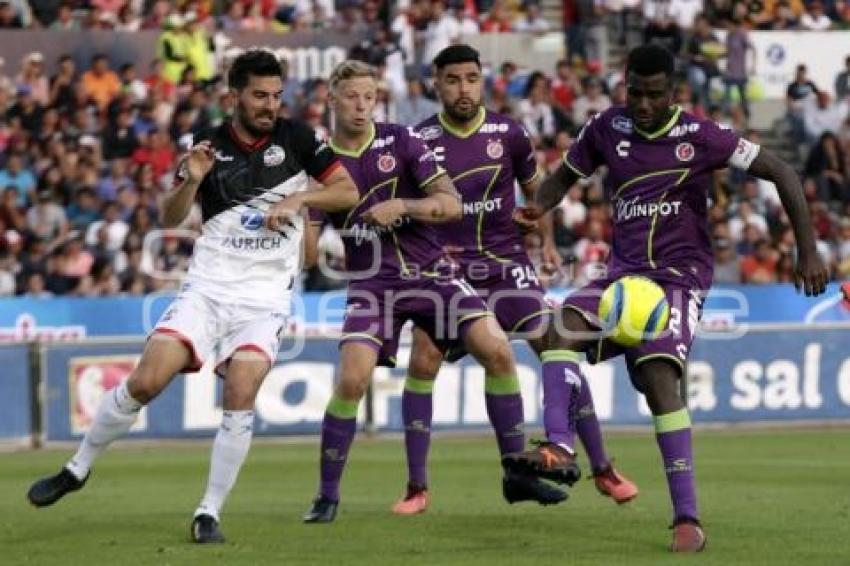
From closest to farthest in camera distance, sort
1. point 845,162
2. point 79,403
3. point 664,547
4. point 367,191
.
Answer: point 664,547
point 367,191
point 79,403
point 845,162

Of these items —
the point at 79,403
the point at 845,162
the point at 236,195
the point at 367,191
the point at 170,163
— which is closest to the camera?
the point at 236,195

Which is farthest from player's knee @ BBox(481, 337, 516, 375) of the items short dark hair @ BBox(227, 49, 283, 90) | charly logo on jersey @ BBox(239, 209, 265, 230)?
short dark hair @ BBox(227, 49, 283, 90)

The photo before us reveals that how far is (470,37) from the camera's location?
1147 inches

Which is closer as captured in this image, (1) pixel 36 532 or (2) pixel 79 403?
(1) pixel 36 532

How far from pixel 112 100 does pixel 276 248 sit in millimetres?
14994

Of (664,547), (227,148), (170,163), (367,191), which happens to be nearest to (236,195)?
(227,148)

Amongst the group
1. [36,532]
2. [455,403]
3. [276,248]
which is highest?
[276,248]

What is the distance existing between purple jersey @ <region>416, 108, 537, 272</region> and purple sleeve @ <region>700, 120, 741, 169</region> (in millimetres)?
2791

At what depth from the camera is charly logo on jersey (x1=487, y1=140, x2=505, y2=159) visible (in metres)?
13.3

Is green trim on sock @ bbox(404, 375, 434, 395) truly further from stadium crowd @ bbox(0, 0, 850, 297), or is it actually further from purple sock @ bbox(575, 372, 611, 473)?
stadium crowd @ bbox(0, 0, 850, 297)

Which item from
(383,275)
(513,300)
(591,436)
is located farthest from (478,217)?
(591,436)

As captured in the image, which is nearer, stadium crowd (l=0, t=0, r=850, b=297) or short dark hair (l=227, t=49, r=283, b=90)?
short dark hair (l=227, t=49, r=283, b=90)

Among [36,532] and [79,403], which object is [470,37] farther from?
[36,532]

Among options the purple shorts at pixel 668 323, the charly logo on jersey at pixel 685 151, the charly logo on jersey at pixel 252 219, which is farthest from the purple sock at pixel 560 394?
the charly logo on jersey at pixel 252 219
